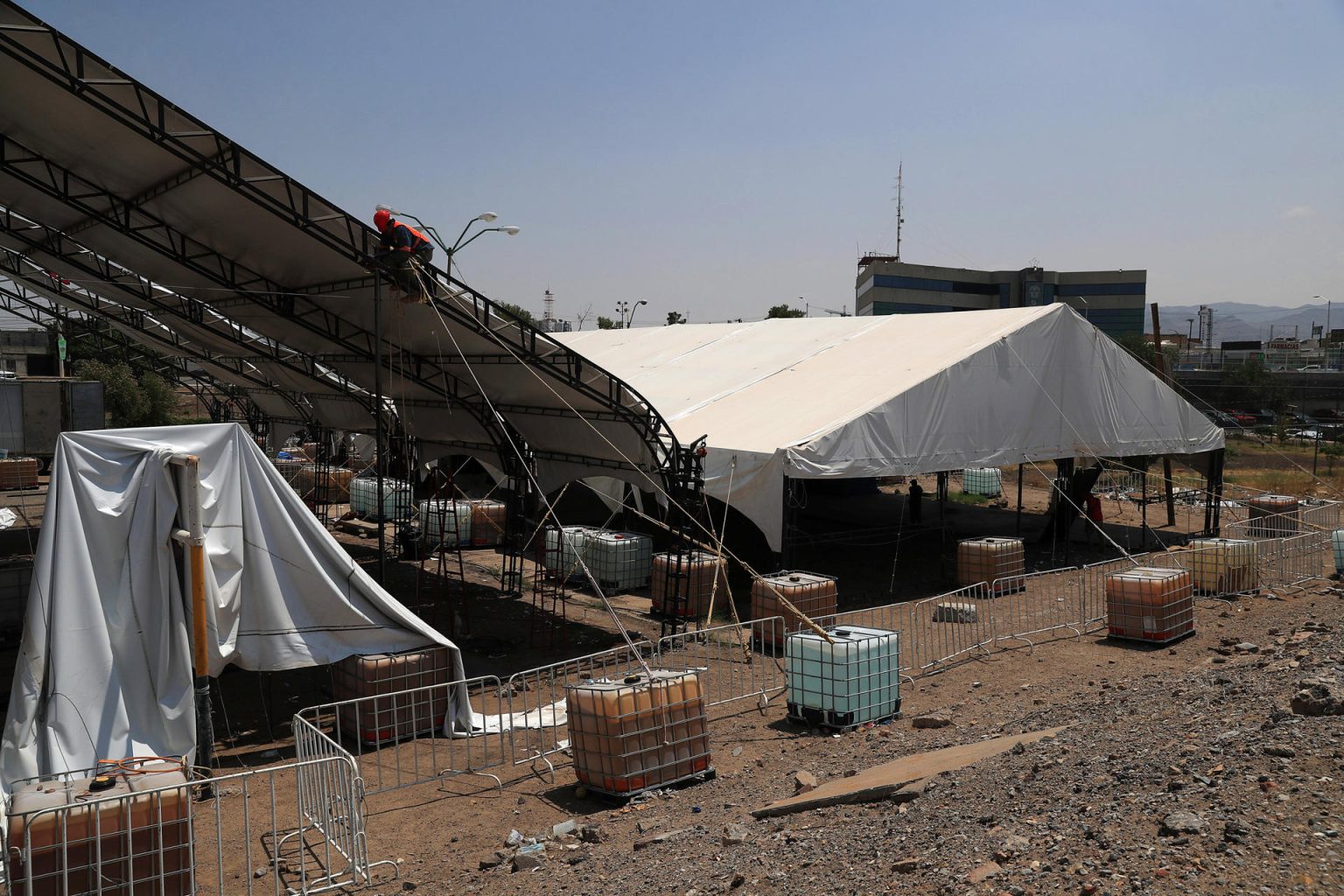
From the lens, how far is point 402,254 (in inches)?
509

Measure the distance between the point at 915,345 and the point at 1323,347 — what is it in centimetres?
11892

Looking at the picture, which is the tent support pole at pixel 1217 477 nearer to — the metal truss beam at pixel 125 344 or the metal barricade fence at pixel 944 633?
the metal barricade fence at pixel 944 633

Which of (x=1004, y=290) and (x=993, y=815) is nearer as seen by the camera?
(x=993, y=815)

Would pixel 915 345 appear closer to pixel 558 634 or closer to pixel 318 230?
pixel 558 634

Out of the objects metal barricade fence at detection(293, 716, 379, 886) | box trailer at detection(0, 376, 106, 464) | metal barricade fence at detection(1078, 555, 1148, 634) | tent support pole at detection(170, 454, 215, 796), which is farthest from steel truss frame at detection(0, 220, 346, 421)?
metal barricade fence at detection(1078, 555, 1148, 634)

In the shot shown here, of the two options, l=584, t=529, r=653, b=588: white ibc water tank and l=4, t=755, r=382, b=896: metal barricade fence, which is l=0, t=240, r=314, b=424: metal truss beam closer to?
l=584, t=529, r=653, b=588: white ibc water tank

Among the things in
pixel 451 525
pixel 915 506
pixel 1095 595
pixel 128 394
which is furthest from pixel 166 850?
pixel 128 394

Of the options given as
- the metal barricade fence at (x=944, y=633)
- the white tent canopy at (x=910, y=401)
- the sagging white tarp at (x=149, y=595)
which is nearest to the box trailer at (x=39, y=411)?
the sagging white tarp at (x=149, y=595)

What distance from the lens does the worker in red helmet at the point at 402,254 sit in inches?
511

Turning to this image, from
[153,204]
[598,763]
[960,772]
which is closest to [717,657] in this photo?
[598,763]

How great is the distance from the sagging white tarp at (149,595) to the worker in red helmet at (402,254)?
13.2ft

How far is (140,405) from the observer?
1699 inches

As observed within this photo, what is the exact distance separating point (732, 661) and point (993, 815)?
6.78 metres

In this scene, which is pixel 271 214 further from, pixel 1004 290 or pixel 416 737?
pixel 1004 290
